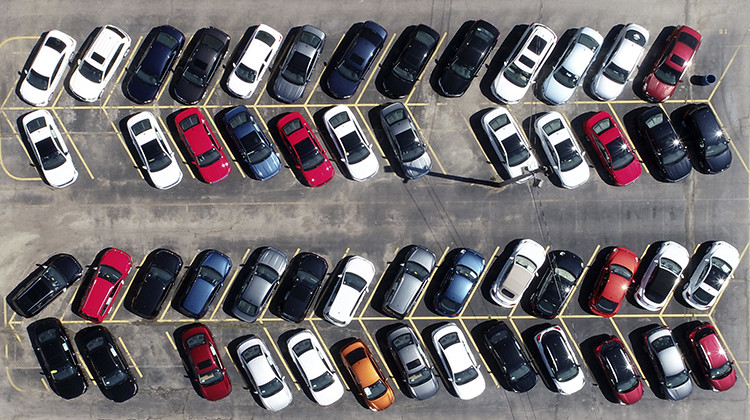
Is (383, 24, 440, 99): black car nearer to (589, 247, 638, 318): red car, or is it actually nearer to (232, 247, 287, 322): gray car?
(232, 247, 287, 322): gray car

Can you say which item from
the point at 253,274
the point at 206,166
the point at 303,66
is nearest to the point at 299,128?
the point at 303,66

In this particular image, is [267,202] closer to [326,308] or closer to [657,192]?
[326,308]

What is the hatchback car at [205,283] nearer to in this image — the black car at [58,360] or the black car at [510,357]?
the black car at [58,360]

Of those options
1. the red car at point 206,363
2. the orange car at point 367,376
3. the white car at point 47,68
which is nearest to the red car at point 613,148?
the orange car at point 367,376

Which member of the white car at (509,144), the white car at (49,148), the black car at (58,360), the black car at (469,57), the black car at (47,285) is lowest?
the black car at (58,360)

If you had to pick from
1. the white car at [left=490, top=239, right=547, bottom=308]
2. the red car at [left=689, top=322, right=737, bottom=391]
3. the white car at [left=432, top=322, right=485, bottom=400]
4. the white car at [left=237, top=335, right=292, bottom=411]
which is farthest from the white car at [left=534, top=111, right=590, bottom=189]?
the white car at [left=237, top=335, right=292, bottom=411]

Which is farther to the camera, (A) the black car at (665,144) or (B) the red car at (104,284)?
(B) the red car at (104,284)
